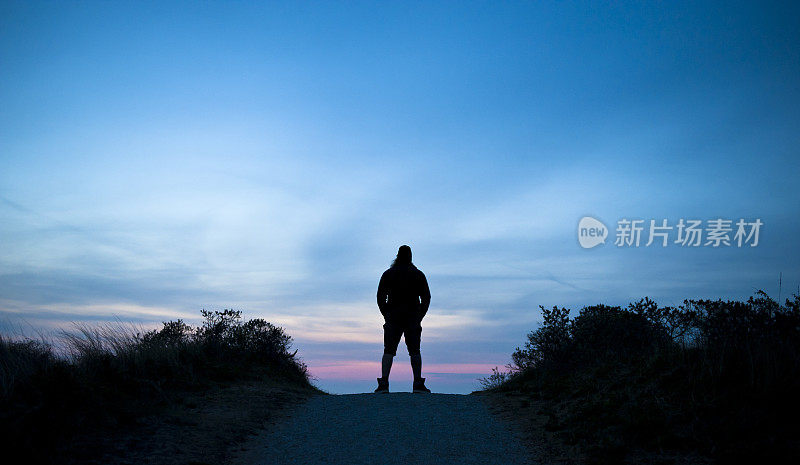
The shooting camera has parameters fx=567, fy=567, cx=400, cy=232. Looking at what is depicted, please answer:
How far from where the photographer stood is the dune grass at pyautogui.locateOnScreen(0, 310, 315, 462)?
23.1 ft

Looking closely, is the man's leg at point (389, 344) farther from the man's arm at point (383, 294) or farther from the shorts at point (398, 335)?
the man's arm at point (383, 294)

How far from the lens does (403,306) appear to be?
1374 cm

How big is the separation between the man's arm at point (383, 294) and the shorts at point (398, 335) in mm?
353

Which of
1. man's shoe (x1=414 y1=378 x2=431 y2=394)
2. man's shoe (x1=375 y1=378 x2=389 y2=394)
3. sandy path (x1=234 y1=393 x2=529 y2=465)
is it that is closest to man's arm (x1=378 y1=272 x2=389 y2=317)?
man's shoe (x1=375 y1=378 x2=389 y2=394)

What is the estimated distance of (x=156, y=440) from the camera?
300 inches

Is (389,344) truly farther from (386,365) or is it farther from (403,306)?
(403,306)

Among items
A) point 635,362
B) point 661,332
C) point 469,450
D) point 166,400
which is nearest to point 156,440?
point 166,400

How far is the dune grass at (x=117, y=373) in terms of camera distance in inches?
277

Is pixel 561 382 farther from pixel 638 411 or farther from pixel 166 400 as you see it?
pixel 166 400

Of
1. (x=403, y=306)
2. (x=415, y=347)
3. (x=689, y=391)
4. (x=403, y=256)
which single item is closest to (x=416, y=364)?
(x=415, y=347)

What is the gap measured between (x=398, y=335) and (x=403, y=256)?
1.93m

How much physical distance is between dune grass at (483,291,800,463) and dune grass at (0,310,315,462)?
655cm

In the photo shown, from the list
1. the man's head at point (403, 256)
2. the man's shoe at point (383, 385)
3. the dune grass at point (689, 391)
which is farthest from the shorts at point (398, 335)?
the dune grass at point (689, 391)

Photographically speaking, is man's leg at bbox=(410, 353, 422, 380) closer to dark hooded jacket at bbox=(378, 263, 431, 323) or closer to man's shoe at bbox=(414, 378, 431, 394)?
man's shoe at bbox=(414, 378, 431, 394)
